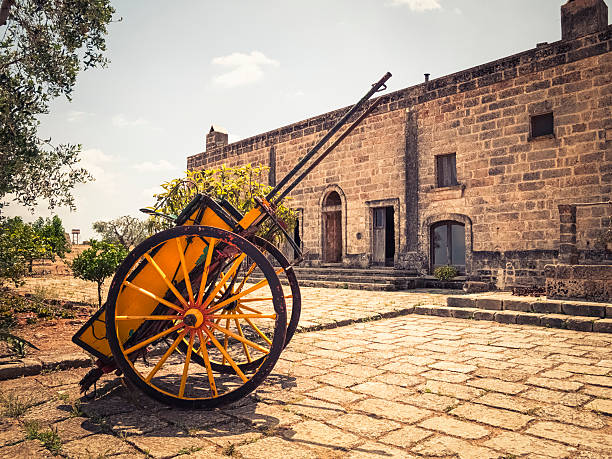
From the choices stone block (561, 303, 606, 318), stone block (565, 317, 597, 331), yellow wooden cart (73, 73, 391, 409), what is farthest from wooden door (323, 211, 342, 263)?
yellow wooden cart (73, 73, 391, 409)

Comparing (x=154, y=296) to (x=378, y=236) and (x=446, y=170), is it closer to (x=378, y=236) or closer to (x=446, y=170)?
(x=446, y=170)

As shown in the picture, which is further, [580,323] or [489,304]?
[489,304]

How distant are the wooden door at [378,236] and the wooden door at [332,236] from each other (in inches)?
74.7

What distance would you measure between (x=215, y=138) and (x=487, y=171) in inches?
519

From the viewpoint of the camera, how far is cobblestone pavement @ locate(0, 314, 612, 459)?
2.56 metres

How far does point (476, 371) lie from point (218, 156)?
1855 centimetres

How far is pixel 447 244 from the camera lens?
13.6 metres

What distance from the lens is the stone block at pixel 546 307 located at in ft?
23.7

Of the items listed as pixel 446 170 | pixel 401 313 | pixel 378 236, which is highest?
pixel 446 170

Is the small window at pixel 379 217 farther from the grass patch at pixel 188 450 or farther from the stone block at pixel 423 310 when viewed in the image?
the grass patch at pixel 188 450

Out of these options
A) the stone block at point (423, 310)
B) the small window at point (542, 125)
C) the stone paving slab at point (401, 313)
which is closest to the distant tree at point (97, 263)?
the stone paving slab at point (401, 313)

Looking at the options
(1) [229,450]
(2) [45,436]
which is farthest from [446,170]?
(2) [45,436]

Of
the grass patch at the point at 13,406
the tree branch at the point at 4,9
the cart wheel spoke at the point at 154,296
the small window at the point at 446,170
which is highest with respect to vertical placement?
the tree branch at the point at 4,9

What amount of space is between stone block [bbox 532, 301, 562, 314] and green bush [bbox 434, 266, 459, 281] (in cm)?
533
